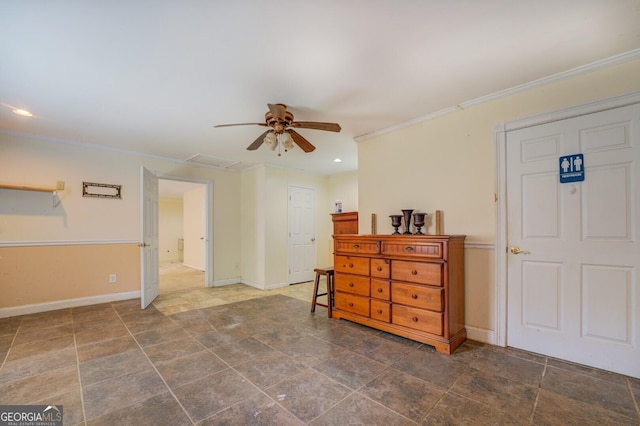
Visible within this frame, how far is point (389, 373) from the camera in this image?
6.95 feet

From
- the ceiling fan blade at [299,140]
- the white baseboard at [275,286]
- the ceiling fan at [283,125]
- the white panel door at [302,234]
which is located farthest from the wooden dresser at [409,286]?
the white panel door at [302,234]

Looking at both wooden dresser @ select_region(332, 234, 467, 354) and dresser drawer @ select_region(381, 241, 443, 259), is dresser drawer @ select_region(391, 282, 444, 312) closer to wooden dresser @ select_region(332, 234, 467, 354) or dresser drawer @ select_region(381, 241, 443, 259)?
wooden dresser @ select_region(332, 234, 467, 354)

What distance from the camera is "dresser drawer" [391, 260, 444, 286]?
252cm

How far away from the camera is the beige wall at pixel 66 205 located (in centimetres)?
361

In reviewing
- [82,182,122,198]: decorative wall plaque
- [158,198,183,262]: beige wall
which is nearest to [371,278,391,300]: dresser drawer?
[82,182,122,198]: decorative wall plaque

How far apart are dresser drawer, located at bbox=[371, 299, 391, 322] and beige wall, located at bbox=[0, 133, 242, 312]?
3.89 meters

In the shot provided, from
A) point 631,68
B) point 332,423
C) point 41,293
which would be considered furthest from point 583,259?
point 41,293

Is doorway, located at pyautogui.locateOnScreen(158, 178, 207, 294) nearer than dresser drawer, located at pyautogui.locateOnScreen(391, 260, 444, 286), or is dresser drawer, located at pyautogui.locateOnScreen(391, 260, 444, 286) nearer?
dresser drawer, located at pyautogui.locateOnScreen(391, 260, 444, 286)

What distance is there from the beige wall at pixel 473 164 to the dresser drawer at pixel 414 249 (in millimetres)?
509

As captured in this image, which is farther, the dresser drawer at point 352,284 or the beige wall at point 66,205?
the beige wall at point 66,205

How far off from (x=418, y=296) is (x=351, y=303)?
2.81 ft

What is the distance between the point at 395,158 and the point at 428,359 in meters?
2.20

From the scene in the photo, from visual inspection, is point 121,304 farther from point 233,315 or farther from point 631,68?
point 631,68

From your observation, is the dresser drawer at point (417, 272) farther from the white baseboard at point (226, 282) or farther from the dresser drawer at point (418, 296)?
the white baseboard at point (226, 282)
